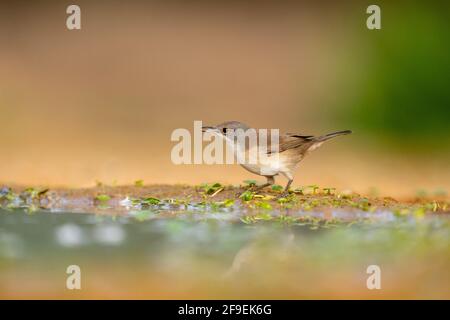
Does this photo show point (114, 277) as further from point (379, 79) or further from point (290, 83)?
point (290, 83)

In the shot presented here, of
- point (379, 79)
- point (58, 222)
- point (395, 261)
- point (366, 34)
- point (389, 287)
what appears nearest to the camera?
point (389, 287)

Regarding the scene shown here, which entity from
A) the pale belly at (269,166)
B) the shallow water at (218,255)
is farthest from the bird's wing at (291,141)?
the shallow water at (218,255)

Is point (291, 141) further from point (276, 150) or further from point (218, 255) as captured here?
point (218, 255)

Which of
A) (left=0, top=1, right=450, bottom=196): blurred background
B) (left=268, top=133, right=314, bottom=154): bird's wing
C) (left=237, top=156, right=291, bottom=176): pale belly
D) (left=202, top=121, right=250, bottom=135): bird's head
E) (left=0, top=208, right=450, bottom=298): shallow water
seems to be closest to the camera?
(left=0, top=208, right=450, bottom=298): shallow water

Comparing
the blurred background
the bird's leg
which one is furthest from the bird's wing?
the blurred background

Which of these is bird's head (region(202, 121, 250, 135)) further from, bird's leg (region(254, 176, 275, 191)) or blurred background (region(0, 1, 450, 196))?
blurred background (region(0, 1, 450, 196))

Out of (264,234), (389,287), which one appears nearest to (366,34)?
(264,234)
